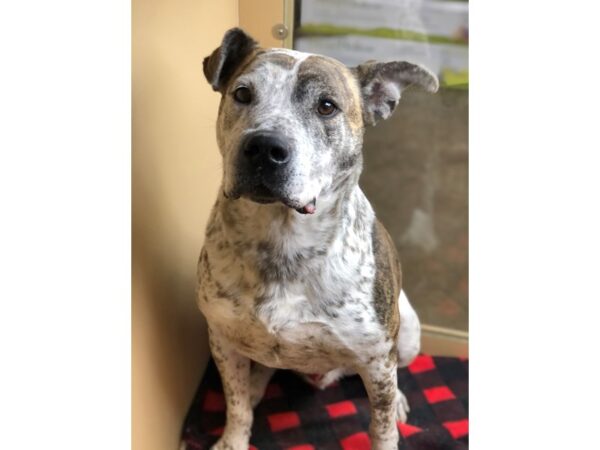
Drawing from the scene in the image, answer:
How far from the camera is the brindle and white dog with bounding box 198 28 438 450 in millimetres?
1426

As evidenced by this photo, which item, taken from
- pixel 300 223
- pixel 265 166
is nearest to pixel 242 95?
pixel 265 166

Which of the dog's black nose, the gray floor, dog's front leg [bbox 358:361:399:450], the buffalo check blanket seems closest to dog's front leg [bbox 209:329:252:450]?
the buffalo check blanket

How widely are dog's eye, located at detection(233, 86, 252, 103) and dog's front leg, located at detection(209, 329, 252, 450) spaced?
688 millimetres

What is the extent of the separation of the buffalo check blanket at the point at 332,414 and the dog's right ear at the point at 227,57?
1152mm

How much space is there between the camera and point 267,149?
1347 millimetres

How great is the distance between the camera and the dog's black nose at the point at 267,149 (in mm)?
1346

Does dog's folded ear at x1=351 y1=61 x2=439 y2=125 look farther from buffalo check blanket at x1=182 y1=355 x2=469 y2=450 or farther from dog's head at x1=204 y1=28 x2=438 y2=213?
buffalo check blanket at x1=182 y1=355 x2=469 y2=450

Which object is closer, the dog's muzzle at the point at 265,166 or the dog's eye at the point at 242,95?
the dog's muzzle at the point at 265,166

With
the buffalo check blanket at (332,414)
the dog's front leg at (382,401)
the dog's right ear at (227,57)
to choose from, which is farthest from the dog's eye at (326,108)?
the buffalo check blanket at (332,414)

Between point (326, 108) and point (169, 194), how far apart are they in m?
0.57

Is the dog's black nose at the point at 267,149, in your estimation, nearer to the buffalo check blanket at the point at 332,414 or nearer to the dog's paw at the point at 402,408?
the buffalo check blanket at the point at 332,414
